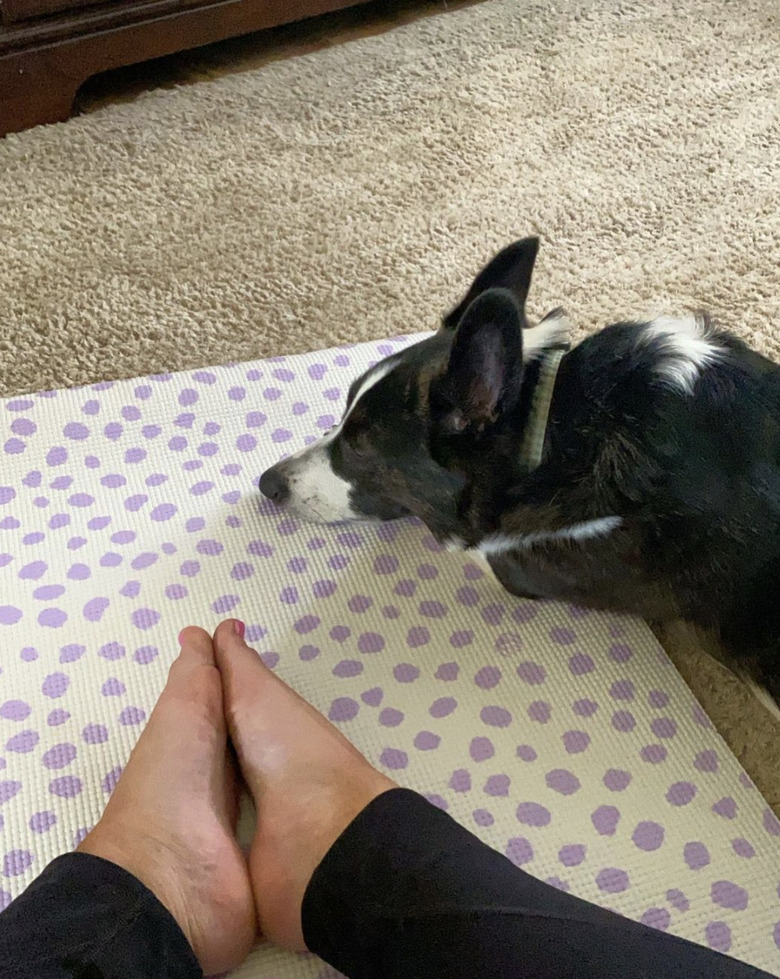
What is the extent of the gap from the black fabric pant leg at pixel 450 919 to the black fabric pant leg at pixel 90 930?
167 millimetres

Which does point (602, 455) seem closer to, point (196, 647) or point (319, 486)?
point (319, 486)

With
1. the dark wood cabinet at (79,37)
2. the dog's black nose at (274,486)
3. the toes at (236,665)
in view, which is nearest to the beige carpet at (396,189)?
the dark wood cabinet at (79,37)

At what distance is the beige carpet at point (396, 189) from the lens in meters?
1.88

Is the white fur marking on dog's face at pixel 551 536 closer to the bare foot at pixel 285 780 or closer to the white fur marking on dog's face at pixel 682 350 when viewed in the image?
the white fur marking on dog's face at pixel 682 350

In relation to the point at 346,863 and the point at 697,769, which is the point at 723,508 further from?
the point at 346,863

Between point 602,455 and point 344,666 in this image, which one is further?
point 344,666

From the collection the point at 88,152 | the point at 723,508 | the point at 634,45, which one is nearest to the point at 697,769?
the point at 723,508

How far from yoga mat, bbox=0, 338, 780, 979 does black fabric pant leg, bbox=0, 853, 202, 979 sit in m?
0.17

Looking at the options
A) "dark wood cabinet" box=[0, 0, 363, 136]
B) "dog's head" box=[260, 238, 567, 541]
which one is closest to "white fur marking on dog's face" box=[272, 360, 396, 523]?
"dog's head" box=[260, 238, 567, 541]

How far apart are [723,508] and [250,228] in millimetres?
1322

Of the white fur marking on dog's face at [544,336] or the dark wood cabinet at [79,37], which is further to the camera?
the dark wood cabinet at [79,37]

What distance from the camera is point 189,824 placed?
1.12 metres

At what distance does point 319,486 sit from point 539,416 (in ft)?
1.26

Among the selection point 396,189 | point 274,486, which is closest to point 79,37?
point 396,189
